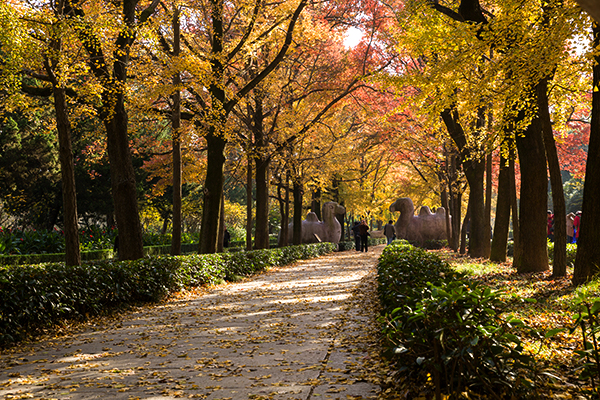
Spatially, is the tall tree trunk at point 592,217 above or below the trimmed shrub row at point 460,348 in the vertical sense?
above

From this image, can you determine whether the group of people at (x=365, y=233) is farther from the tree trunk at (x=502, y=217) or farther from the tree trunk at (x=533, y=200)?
the tree trunk at (x=533, y=200)

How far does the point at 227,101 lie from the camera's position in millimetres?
15289

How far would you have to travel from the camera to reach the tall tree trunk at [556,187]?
31.4 feet

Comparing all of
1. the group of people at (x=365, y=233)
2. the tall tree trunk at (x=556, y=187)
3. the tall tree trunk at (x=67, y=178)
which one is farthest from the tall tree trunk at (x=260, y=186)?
the tall tree trunk at (x=556, y=187)

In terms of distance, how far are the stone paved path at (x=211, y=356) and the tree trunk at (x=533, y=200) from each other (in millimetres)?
4527

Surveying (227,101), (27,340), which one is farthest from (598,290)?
(227,101)

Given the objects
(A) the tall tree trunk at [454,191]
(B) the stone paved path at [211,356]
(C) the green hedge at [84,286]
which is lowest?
(B) the stone paved path at [211,356]

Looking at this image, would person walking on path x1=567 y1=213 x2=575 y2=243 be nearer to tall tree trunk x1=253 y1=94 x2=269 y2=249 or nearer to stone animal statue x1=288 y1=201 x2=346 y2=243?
stone animal statue x1=288 y1=201 x2=346 y2=243

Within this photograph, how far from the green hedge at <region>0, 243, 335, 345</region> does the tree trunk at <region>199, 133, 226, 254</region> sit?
1.38 meters

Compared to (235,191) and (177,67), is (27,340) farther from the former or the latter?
(235,191)

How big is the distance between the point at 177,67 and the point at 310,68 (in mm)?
9546

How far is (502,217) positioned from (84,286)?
1097 centimetres

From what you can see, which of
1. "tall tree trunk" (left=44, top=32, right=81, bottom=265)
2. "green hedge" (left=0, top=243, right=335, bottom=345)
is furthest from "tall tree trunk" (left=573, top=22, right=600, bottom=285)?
"tall tree trunk" (left=44, top=32, right=81, bottom=265)

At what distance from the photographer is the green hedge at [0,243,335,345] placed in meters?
6.21
